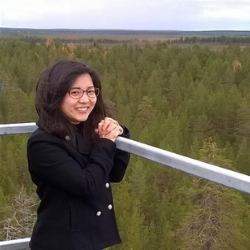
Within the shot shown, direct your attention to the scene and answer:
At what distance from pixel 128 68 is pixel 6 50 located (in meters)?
22.5

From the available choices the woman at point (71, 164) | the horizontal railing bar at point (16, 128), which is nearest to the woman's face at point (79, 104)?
the woman at point (71, 164)

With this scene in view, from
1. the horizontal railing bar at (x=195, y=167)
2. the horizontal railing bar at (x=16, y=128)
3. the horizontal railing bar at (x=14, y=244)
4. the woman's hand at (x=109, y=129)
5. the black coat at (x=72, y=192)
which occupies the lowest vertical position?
the horizontal railing bar at (x=14, y=244)

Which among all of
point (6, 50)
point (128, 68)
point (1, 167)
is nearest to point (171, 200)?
point (1, 167)

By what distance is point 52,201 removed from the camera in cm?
272

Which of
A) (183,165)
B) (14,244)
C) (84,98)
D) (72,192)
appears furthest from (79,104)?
(14,244)

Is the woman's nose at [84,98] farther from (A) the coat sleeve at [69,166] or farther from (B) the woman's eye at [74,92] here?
(A) the coat sleeve at [69,166]

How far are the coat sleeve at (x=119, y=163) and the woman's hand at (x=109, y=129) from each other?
3.1 inches

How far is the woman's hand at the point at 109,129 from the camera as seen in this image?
107 inches

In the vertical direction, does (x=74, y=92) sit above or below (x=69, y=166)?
above

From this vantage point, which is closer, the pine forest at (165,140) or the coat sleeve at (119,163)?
the coat sleeve at (119,163)

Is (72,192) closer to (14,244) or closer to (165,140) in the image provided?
(14,244)

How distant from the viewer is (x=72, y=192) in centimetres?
262

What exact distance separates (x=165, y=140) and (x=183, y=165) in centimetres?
3837

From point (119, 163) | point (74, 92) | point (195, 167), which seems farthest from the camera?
point (119, 163)
